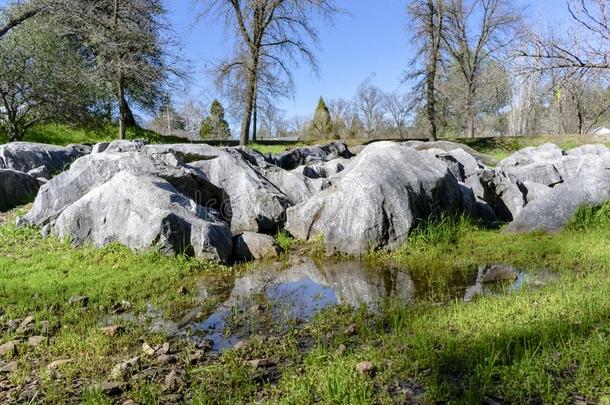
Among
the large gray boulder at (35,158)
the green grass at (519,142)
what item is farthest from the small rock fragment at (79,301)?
the green grass at (519,142)

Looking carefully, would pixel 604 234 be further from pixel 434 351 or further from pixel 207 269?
pixel 207 269

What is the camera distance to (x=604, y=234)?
7.29m

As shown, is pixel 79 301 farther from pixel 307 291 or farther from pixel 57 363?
pixel 307 291

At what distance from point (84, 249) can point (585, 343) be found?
20.6ft

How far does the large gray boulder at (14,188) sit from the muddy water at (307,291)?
20.7ft

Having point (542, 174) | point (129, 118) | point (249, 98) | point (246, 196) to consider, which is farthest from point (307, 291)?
point (129, 118)

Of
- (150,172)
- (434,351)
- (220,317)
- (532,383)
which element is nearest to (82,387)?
(220,317)

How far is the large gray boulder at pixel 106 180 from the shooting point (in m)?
8.48

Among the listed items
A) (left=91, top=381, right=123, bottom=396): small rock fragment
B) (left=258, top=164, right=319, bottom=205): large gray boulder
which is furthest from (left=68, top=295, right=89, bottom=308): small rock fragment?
(left=258, top=164, right=319, bottom=205): large gray boulder

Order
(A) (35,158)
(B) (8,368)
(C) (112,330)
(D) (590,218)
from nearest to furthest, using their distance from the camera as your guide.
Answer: (B) (8,368), (C) (112,330), (D) (590,218), (A) (35,158)

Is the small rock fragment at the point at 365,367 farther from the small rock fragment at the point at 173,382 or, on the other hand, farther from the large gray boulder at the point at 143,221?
the large gray boulder at the point at 143,221

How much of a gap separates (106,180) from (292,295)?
16.2 ft

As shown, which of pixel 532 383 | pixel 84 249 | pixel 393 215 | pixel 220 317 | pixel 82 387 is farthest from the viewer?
pixel 393 215

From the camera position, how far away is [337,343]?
13.1 feet
